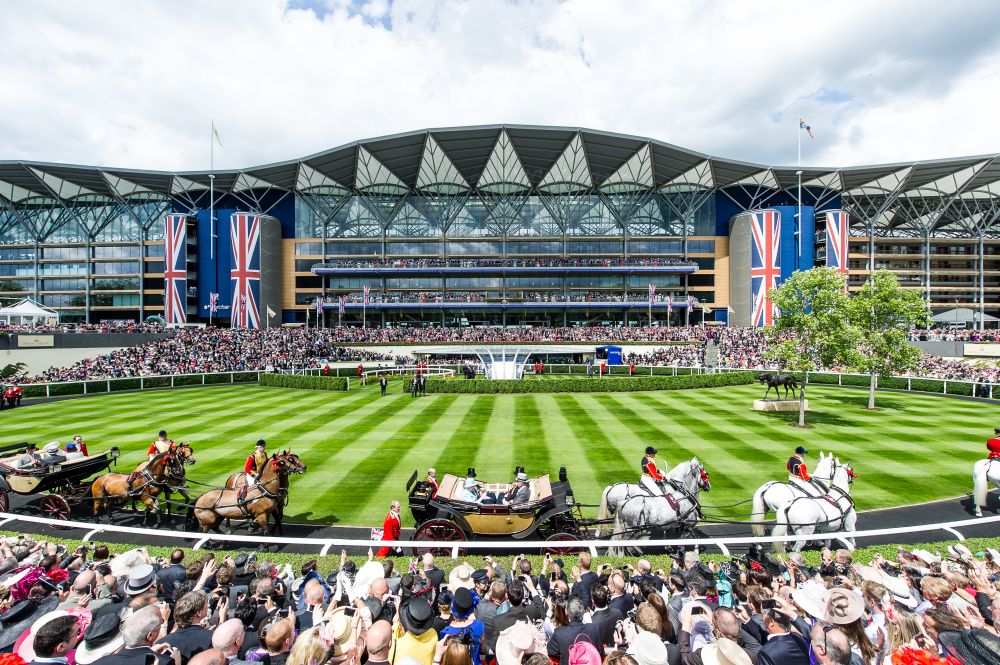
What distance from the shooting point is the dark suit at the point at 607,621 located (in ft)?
14.9

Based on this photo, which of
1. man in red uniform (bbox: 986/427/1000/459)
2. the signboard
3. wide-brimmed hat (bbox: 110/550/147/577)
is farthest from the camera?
the signboard

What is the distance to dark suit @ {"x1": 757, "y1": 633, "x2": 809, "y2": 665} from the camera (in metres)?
3.78

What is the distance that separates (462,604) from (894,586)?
15.9 feet

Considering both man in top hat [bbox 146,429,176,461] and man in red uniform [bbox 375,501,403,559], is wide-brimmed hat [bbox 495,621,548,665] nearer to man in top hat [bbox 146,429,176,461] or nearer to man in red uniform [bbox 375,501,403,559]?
man in red uniform [bbox 375,501,403,559]

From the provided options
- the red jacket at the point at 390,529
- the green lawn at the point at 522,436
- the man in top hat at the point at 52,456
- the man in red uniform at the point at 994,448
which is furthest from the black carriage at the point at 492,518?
the man in red uniform at the point at 994,448

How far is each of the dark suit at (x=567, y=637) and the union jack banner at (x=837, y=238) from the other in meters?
74.8

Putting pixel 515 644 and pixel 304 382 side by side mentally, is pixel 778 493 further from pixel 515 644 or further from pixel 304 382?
pixel 304 382

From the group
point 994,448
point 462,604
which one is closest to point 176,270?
point 462,604

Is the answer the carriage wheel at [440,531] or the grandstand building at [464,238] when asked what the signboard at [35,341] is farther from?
the carriage wheel at [440,531]

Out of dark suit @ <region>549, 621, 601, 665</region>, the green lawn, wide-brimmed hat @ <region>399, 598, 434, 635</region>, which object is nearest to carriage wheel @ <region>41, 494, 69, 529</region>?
the green lawn

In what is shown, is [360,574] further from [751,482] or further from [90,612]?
[751,482]

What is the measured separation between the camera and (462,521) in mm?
8750

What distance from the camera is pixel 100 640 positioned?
3807 mm

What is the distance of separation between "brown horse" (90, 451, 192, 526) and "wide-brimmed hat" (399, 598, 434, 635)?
937 centimetres
